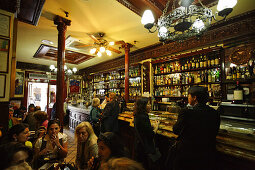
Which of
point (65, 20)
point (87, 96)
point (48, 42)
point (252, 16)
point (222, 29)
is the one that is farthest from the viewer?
point (87, 96)

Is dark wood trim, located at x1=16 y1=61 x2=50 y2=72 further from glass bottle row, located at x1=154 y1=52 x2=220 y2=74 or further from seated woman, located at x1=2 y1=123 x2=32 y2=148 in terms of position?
seated woman, located at x1=2 y1=123 x2=32 y2=148

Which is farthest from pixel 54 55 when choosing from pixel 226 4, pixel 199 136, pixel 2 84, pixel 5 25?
pixel 199 136

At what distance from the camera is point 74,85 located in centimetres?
1035

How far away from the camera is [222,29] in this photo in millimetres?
3645

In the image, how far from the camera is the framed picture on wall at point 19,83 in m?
8.14

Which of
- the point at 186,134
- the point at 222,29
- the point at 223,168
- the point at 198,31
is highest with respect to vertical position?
the point at 222,29

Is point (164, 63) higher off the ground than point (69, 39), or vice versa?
point (69, 39)

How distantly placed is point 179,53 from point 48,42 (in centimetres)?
509

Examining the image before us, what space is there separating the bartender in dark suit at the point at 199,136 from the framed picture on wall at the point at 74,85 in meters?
9.90

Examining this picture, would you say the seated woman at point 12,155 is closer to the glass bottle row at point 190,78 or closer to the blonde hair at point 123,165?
the blonde hair at point 123,165

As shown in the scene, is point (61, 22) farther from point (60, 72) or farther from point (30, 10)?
point (60, 72)

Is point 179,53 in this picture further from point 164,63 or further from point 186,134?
point 186,134

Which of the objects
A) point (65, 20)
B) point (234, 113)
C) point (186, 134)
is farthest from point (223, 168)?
point (65, 20)

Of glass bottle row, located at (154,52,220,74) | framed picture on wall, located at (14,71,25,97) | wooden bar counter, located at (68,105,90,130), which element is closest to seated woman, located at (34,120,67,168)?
wooden bar counter, located at (68,105,90,130)
